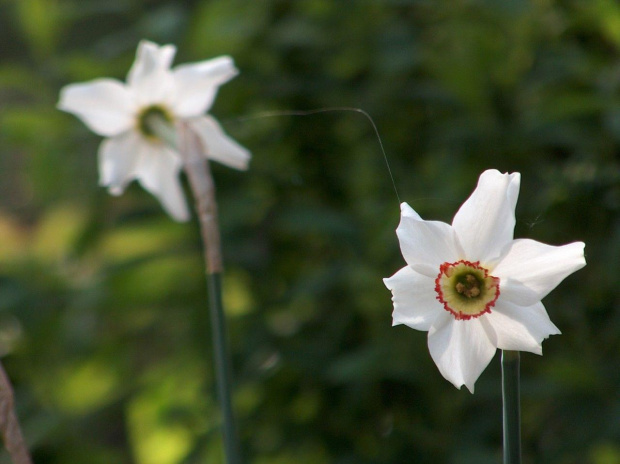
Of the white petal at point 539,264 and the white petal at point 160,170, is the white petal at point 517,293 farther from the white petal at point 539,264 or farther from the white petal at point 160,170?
the white petal at point 160,170

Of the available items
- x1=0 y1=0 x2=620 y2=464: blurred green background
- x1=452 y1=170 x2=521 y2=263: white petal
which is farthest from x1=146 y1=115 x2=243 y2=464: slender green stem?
x1=0 y1=0 x2=620 y2=464: blurred green background

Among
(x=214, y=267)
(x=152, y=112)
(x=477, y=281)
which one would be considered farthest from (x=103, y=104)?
(x=477, y=281)

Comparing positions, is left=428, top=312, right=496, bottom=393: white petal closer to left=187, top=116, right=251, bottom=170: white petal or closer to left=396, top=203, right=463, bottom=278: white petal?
left=396, top=203, right=463, bottom=278: white petal

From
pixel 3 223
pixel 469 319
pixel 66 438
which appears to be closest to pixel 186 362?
pixel 66 438

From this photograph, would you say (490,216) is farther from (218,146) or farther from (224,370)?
(218,146)

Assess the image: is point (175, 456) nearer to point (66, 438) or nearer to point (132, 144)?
point (66, 438)

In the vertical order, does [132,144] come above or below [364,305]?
above
